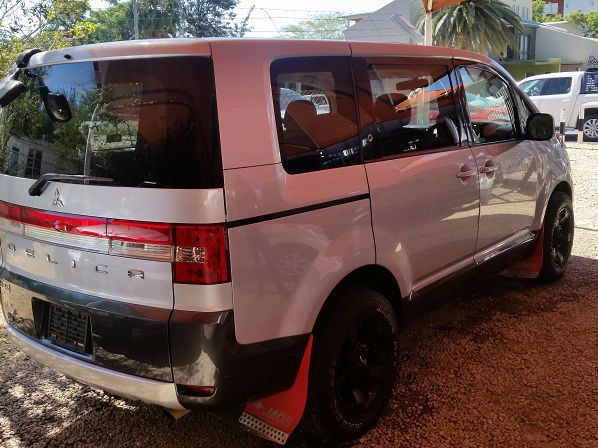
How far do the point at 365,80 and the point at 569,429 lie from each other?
202 centimetres

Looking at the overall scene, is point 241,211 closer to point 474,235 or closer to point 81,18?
point 474,235

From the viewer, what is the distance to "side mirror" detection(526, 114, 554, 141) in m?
4.22

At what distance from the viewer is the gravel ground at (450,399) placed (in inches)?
111

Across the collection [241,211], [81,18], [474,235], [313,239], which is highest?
[81,18]

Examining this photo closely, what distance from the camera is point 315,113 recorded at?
258cm

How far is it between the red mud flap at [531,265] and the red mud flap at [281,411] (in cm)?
277

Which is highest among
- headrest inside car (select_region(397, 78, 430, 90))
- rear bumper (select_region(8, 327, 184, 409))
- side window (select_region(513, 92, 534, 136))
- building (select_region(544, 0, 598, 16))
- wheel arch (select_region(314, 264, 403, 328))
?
building (select_region(544, 0, 598, 16))

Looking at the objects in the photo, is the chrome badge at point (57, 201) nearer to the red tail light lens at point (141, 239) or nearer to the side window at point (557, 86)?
the red tail light lens at point (141, 239)

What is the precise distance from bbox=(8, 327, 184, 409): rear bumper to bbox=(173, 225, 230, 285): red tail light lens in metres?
0.46

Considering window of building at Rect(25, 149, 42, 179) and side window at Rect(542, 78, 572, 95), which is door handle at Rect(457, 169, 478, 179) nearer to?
window of building at Rect(25, 149, 42, 179)

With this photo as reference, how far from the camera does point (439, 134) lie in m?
3.38

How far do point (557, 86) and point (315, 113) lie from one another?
52.8 feet

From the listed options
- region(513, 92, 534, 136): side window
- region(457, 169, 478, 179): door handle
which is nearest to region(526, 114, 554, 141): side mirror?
region(513, 92, 534, 136): side window

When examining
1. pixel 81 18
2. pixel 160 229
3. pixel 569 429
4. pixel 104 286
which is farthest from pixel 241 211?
pixel 81 18
